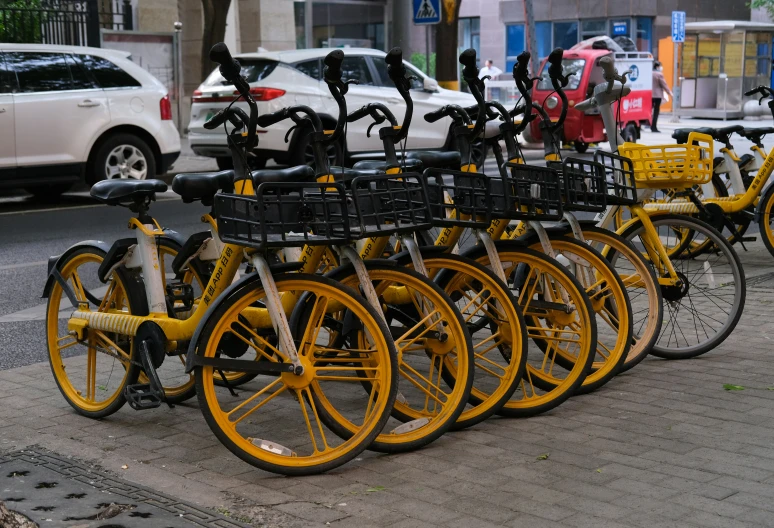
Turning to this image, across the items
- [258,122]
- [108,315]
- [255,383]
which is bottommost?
[255,383]

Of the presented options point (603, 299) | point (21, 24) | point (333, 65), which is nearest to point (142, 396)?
point (333, 65)

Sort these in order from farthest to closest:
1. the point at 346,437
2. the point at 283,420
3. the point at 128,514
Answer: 1. the point at 283,420
2. the point at 346,437
3. the point at 128,514

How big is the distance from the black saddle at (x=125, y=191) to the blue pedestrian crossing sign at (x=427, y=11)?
1582 centimetres

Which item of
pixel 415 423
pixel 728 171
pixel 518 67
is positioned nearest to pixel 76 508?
pixel 415 423

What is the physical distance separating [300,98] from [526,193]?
1159 cm

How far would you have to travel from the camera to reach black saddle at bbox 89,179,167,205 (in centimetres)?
498

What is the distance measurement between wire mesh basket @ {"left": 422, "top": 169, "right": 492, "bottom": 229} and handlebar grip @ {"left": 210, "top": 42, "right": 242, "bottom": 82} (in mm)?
913

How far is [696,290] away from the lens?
259 inches

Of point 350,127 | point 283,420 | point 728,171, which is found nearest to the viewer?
point 283,420

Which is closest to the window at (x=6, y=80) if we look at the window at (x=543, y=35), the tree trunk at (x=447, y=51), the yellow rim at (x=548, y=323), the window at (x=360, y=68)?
the window at (x=360, y=68)

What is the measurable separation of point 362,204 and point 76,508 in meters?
1.53

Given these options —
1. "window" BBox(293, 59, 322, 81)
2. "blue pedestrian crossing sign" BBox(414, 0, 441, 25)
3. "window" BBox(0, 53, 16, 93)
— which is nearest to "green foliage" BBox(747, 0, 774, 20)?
"blue pedestrian crossing sign" BBox(414, 0, 441, 25)

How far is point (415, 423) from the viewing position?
4.65m

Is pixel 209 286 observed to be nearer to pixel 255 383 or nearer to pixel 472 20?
pixel 255 383
